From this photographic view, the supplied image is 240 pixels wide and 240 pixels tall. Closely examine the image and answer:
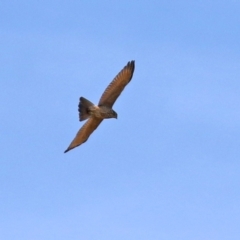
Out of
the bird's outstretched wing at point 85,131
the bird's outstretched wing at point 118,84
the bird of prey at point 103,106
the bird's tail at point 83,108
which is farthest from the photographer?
the bird's outstretched wing at point 85,131

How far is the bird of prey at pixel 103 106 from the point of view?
177 ft

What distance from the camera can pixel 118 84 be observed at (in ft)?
178

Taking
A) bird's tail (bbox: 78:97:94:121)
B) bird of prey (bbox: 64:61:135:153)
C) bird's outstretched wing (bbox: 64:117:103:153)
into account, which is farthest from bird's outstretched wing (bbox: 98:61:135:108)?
bird's outstretched wing (bbox: 64:117:103:153)

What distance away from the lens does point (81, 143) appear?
55031 millimetres

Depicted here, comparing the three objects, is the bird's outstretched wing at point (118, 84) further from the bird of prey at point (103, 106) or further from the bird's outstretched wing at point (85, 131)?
the bird's outstretched wing at point (85, 131)

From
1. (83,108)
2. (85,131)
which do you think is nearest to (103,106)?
(83,108)

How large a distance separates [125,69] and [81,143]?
11.1 ft

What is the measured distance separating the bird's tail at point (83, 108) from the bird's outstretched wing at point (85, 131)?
0.89m

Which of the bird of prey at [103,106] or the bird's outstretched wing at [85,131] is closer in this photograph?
the bird of prey at [103,106]

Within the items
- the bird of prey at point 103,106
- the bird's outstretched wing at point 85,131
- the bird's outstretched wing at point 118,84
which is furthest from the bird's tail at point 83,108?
the bird's outstretched wing at point 85,131

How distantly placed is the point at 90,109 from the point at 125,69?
2020 mm

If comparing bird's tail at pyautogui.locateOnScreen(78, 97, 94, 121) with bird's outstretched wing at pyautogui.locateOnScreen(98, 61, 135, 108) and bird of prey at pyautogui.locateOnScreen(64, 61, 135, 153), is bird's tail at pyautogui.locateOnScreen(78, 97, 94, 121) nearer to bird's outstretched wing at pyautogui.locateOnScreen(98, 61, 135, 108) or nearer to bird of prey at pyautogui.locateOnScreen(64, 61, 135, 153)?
bird of prey at pyautogui.locateOnScreen(64, 61, 135, 153)

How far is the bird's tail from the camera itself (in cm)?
5369

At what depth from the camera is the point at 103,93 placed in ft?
179
